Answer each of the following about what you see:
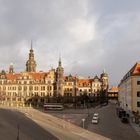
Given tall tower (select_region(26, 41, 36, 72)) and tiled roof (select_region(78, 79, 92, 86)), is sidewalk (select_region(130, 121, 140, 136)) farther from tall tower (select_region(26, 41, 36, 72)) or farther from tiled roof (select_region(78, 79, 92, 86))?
tall tower (select_region(26, 41, 36, 72))

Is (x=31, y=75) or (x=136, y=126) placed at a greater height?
(x=31, y=75)

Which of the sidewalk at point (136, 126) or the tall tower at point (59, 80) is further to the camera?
the tall tower at point (59, 80)

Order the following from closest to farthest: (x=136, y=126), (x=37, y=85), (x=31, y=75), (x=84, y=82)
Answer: (x=136, y=126) < (x=37, y=85) < (x=31, y=75) < (x=84, y=82)

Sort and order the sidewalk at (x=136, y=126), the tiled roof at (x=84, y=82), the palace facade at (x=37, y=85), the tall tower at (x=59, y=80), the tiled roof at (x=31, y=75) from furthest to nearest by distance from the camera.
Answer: the tiled roof at (x=84, y=82), the tiled roof at (x=31, y=75), the palace facade at (x=37, y=85), the tall tower at (x=59, y=80), the sidewalk at (x=136, y=126)

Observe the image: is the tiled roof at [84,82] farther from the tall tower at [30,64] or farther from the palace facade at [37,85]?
the tall tower at [30,64]

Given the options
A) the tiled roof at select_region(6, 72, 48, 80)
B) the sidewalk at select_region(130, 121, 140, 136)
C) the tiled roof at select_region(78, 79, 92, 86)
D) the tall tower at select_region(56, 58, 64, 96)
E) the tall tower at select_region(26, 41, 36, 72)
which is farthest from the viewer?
the tall tower at select_region(26, 41, 36, 72)

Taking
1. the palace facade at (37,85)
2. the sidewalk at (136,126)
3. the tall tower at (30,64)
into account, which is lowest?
the sidewalk at (136,126)

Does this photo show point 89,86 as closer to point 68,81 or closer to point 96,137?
point 68,81

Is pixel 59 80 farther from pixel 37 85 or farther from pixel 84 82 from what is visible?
pixel 84 82

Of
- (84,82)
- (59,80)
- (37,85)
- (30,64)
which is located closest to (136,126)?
(59,80)

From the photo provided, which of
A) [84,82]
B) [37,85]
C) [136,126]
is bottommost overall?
[136,126]

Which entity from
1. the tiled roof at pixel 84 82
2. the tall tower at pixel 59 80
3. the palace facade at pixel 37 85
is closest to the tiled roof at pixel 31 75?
the palace facade at pixel 37 85

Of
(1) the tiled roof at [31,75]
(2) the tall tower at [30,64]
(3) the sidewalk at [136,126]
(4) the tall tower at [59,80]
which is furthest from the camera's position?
(2) the tall tower at [30,64]

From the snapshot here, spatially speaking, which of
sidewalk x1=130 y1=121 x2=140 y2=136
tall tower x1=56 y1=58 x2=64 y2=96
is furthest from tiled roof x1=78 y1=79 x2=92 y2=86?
sidewalk x1=130 y1=121 x2=140 y2=136
